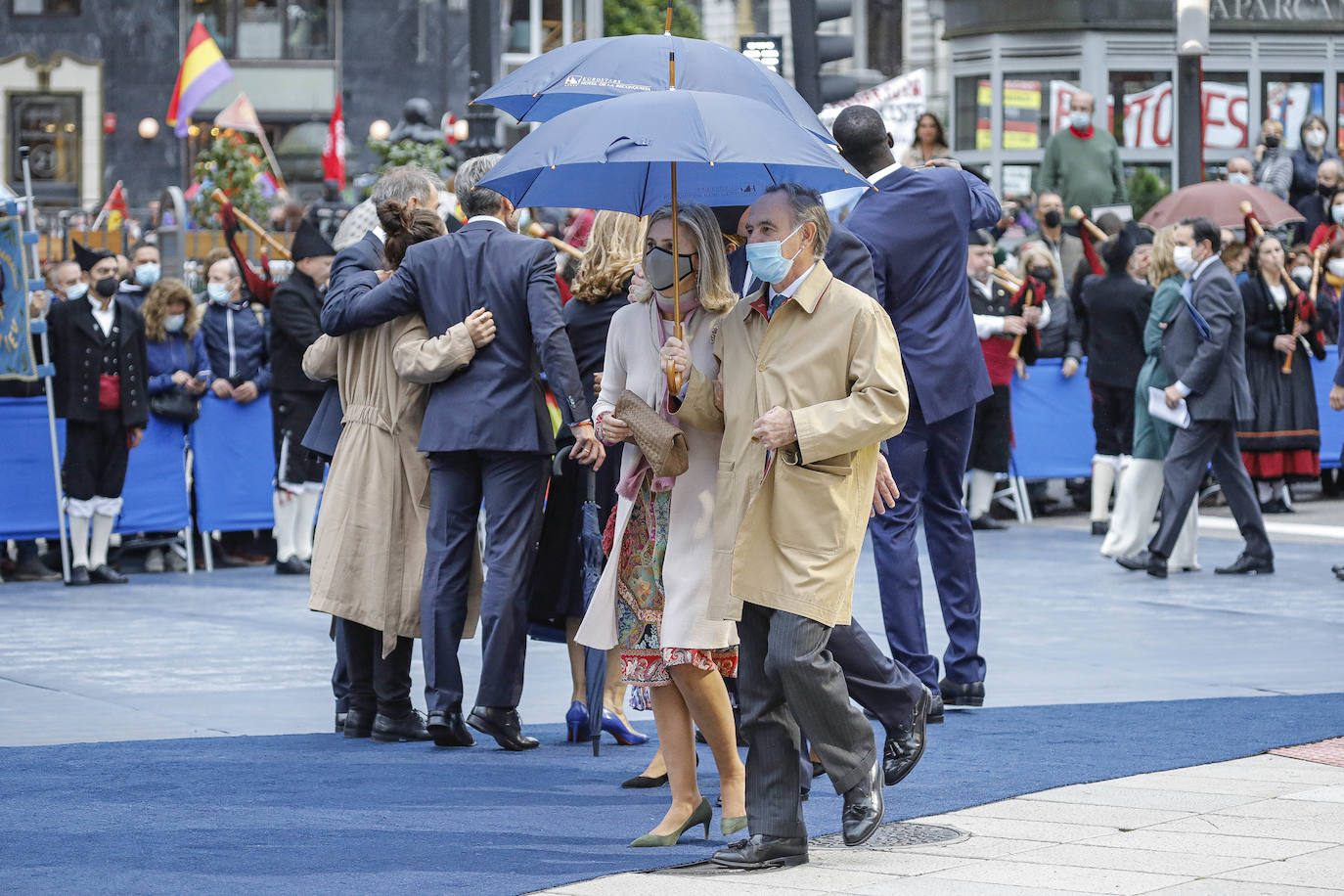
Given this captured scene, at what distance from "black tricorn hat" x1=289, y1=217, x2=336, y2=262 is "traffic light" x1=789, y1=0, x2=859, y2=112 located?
2.75m

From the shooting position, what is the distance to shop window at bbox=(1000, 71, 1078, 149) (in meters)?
25.8

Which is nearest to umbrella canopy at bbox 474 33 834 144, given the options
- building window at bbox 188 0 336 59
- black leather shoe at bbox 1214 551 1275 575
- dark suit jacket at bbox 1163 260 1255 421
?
dark suit jacket at bbox 1163 260 1255 421

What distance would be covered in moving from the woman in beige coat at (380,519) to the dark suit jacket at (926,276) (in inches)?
67.7

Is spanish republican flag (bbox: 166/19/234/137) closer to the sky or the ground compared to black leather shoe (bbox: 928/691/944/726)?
closer to the sky

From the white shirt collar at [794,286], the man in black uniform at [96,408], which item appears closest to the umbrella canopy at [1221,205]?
the man in black uniform at [96,408]

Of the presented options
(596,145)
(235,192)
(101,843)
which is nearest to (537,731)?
(101,843)

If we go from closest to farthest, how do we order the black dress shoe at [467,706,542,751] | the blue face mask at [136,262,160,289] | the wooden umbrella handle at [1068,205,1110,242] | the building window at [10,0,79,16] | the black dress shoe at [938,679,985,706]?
the black dress shoe at [467,706,542,751] < the black dress shoe at [938,679,985,706] < the blue face mask at [136,262,160,289] < the wooden umbrella handle at [1068,205,1110,242] < the building window at [10,0,79,16]

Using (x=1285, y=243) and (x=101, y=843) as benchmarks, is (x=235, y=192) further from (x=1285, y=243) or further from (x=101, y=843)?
(x=101, y=843)

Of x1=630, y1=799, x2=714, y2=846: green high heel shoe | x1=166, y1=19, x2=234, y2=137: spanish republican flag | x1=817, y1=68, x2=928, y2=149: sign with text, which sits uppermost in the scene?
x1=166, y1=19, x2=234, y2=137: spanish republican flag

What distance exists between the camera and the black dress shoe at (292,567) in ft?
46.2

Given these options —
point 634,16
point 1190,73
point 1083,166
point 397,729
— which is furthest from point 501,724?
point 634,16

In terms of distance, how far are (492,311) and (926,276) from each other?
1674mm

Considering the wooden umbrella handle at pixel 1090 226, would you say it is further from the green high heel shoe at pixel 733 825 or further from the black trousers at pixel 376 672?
the green high heel shoe at pixel 733 825

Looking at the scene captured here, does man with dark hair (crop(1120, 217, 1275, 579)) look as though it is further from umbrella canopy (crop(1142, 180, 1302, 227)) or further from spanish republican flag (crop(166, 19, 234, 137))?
spanish republican flag (crop(166, 19, 234, 137))
